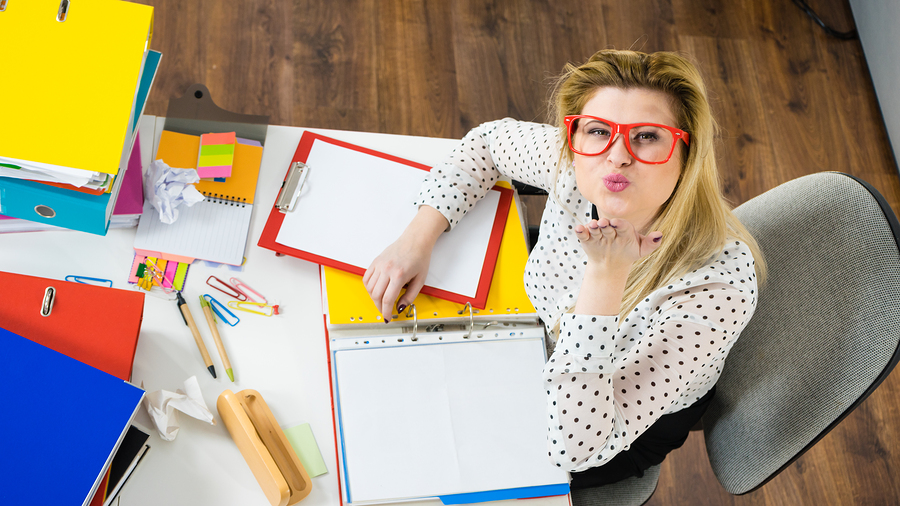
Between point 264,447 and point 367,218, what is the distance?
0.44 meters

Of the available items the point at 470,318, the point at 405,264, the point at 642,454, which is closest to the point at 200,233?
the point at 405,264

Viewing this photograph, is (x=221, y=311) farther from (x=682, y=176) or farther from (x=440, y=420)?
(x=682, y=176)

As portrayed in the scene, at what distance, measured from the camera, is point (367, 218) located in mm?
1178

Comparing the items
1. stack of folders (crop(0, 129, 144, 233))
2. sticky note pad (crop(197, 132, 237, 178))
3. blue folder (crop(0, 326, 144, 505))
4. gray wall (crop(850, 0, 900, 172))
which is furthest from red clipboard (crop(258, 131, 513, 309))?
gray wall (crop(850, 0, 900, 172))

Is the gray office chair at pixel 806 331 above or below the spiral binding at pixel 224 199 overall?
below

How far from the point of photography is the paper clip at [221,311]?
107 cm

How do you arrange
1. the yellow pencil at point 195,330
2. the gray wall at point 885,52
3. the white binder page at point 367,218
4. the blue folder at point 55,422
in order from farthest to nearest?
the gray wall at point 885,52, the white binder page at point 367,218, the yellow pencil at point 195,330, the blue folder at point 55,422

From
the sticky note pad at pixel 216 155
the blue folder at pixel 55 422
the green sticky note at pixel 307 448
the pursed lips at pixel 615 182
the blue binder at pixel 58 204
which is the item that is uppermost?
the sticky note pad at pixel 216 155

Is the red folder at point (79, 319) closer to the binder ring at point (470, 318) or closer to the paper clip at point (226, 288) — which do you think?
the paper clip at point (226, 288)

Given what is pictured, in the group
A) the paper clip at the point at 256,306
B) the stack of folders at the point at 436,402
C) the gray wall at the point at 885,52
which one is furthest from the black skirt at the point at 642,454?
the gray wall at the point at 885,52

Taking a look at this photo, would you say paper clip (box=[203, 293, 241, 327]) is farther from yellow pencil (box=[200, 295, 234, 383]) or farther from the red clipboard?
the red clipboard

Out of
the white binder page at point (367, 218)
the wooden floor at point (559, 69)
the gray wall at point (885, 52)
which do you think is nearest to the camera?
the white binder page at point (367, 218)

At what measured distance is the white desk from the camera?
3.09 ft

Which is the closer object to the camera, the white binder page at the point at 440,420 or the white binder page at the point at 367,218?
the white binder page at the point at 440,420
